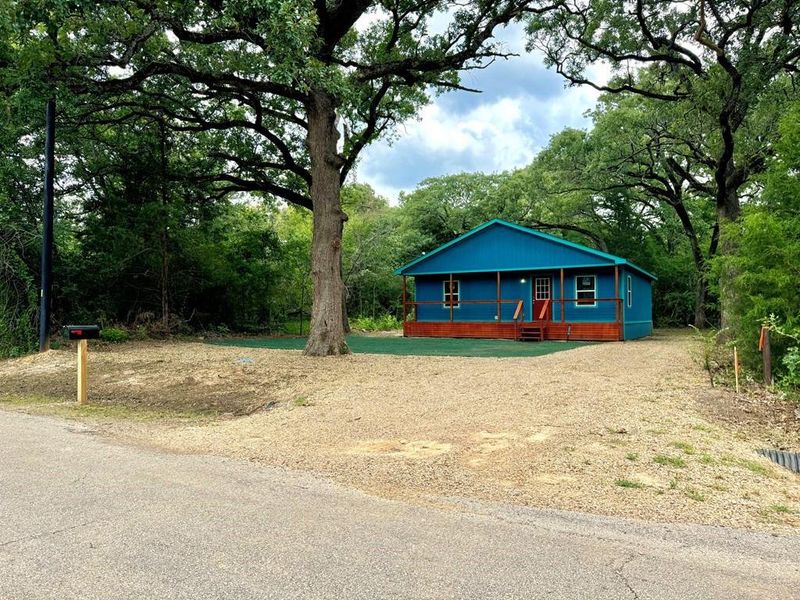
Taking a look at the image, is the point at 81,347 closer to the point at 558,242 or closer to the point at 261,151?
the point at 261,151

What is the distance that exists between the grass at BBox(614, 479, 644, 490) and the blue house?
577 inches

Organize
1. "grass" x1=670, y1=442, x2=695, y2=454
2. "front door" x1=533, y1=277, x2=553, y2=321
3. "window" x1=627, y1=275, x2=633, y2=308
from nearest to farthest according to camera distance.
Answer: "grass" x1=670, y1=442, x2=695, y2=454, "front door" x1=533, y1=277, x2=553, y2=321, "window" x1=627, y1=275, x2=633, y2=308

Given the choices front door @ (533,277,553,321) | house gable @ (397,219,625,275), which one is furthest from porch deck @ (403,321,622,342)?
house gable @ (397,219,625,275)

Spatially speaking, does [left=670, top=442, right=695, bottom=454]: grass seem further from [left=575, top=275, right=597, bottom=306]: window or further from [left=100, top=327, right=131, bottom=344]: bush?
[left=575, top=275, right=597, bottom=306]: window

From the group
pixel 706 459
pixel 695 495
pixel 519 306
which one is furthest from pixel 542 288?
pixel 695 495

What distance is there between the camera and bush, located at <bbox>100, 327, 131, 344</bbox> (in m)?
15.2

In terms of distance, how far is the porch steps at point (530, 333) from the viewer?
1873 centimetres

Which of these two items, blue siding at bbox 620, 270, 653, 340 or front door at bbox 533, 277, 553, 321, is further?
front door at bbox 533, 277, 553, 321

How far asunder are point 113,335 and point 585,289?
15.4 meters

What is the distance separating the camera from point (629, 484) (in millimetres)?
4023

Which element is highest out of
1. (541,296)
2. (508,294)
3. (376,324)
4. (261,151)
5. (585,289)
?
(261,151)

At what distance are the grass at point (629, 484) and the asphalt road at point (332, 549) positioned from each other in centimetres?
69

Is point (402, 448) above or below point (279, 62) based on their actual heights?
below

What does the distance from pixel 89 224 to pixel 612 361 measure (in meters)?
15.5
